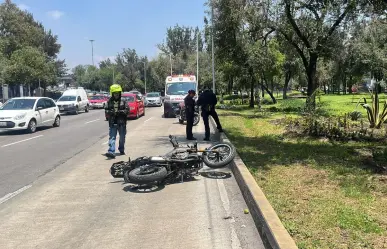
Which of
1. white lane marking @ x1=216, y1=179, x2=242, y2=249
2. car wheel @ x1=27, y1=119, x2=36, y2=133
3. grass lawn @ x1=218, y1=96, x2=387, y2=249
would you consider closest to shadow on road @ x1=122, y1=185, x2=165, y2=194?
white lane marking @ x1=216, y1=179, x2=242, y2=249

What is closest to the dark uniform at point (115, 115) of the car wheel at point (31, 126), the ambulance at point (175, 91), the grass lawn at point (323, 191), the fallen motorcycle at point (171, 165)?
the fallen motorcycle at point (171, 165)

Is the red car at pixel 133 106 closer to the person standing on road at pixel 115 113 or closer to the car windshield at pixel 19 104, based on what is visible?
the car windshield at pixel 19 104

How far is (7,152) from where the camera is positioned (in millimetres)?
12281

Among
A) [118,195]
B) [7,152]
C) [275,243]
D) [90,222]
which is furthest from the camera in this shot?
[7,152]

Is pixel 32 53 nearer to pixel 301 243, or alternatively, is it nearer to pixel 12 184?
pixel 12 184

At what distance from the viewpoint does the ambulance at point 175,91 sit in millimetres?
25141

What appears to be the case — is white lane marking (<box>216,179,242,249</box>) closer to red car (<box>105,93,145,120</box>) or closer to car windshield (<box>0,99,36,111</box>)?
car windshield (<box>0,99,36,111</box>)

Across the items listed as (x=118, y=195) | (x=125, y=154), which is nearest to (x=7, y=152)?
Answer: (x=125, y=154)

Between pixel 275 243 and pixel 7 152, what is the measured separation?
1013 centimetres

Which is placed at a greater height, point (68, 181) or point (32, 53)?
point (32, 53)

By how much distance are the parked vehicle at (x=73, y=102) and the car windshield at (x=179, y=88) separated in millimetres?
9485

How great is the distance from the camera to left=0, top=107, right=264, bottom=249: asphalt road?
16.4 ft

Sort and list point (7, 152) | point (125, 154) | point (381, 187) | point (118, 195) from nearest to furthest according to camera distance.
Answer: point (381, 187), point (118, 195), point (125, 154), point (7, 152)

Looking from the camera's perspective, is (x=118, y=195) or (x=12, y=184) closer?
(x=118, y=195)
